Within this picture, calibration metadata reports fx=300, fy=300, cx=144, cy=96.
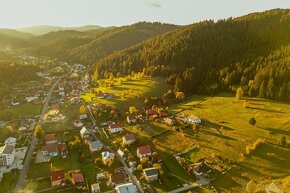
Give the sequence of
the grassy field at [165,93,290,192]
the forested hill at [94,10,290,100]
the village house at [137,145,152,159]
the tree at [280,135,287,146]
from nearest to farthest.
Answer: the grassy field at [165,93,290,192]
the tree at [280,135,287,146]
the village house at [137,145,152,159]
the forested hill at [94,10,290,100]

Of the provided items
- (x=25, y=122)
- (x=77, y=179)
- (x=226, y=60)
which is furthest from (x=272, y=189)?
(x=226, y=60)

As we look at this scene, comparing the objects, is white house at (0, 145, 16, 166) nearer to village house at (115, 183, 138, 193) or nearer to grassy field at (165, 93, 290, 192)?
village house at (115, 183, 138, 193)

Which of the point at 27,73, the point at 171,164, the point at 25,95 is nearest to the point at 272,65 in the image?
the point at 171,164

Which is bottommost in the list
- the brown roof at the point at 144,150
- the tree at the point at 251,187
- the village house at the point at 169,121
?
the tree at the point at 251,187

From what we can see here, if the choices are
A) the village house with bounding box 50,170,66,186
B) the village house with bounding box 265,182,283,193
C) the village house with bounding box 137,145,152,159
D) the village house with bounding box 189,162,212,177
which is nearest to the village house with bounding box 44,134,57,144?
the village house with bounding box 50,170,66,186

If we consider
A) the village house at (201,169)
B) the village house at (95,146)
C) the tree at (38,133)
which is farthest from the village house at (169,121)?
the tree at (38,133)

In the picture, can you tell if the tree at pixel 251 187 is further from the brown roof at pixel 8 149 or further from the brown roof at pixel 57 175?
the brown roof at pixel 8 149

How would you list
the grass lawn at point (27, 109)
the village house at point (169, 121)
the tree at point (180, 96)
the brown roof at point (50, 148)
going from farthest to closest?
the tree at point (180, 96), the grass lawn at point (27, 109), the village house at point (169, 121), the brown roof at point (50, 148)
